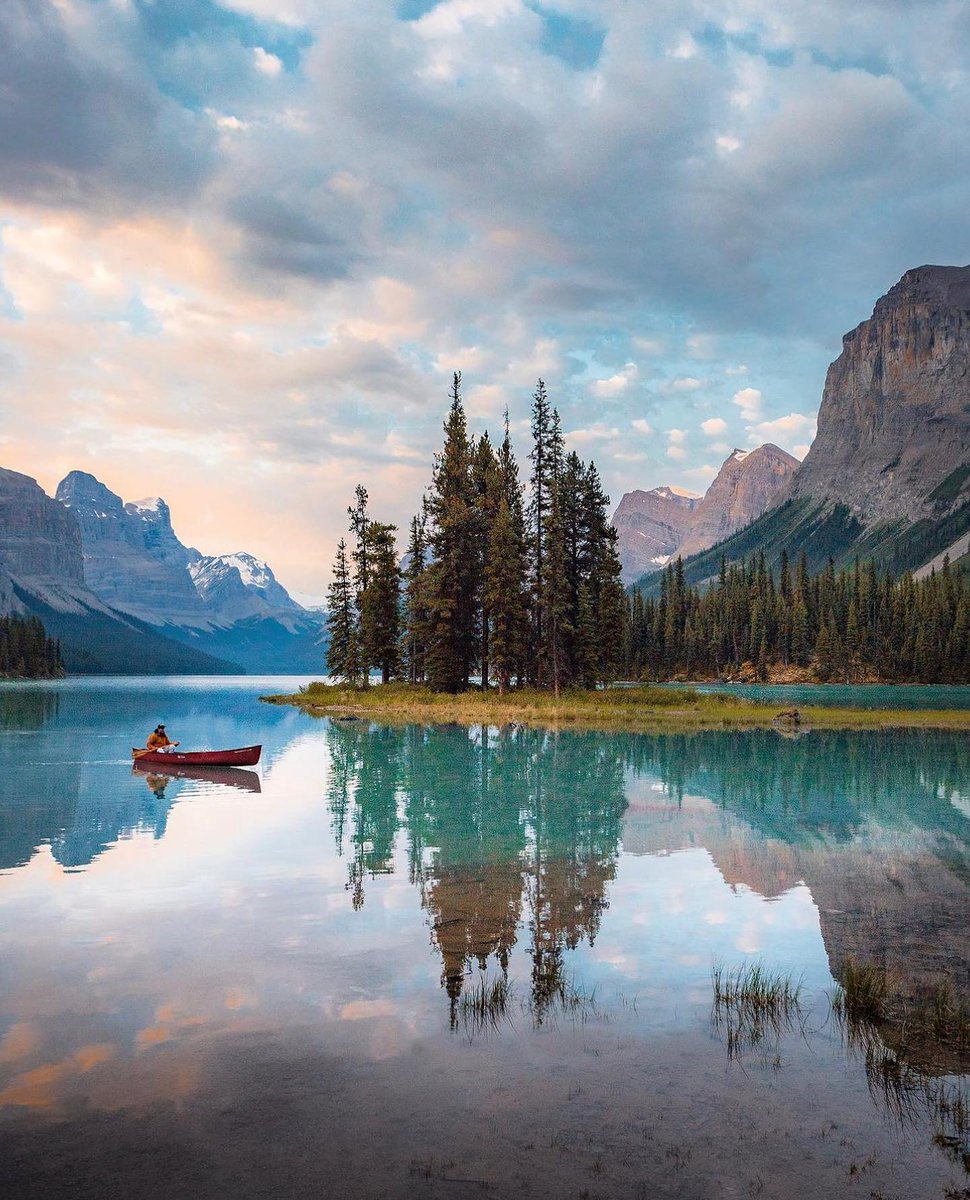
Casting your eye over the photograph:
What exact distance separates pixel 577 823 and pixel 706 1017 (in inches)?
567

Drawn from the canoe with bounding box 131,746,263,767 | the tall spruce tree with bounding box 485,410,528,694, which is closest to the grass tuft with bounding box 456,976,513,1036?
the canoe with bounding box 131,746,263,767

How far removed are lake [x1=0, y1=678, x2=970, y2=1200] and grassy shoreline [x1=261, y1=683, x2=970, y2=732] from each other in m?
34.2

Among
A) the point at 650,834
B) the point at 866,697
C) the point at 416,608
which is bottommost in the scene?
the point at 650,834

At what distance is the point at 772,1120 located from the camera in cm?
798

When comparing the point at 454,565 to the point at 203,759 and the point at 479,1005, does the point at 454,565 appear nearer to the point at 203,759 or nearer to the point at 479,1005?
the point at 203,759

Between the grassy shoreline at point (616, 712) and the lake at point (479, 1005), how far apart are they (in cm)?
3424

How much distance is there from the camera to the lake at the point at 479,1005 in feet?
24.0

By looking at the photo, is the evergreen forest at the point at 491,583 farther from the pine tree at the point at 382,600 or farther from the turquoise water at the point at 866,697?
the turquoise water at the point at 866,697

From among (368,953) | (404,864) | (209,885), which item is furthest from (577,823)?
(368,953)

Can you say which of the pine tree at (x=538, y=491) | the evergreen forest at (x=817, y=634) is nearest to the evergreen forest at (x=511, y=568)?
the pine tree at (x=538, y=491)

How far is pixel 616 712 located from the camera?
64688 millimetres

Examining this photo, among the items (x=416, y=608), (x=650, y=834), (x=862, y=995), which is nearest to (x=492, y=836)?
(x=650, y=834)

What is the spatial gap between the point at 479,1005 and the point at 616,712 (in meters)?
54.9

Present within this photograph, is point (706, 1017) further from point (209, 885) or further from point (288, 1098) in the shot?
point (209, 885)
